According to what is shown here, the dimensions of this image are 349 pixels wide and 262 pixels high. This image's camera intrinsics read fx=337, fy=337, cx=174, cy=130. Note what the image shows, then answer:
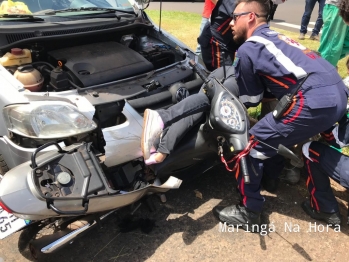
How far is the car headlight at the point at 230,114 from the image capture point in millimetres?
2266

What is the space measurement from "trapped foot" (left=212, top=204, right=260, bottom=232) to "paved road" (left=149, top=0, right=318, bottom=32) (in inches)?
334

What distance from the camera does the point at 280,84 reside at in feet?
7.59

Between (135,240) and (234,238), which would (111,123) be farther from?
(234,238)

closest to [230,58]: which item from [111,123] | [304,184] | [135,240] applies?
[304,184]

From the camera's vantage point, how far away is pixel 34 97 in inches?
83.5

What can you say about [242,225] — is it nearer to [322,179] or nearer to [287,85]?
[322,179]

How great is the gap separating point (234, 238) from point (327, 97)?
1220 mm

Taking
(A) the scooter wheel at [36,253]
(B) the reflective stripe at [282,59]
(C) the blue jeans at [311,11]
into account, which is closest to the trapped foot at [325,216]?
(B) the reflective stripe at [282,59]

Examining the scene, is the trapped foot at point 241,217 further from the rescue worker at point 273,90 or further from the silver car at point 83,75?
the silver car at point 83,75

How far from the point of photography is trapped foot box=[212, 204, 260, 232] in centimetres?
261

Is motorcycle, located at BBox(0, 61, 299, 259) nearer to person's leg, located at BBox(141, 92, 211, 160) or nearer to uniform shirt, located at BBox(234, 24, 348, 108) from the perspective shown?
person's leg, located at BBox(141, 92, 211, 160)

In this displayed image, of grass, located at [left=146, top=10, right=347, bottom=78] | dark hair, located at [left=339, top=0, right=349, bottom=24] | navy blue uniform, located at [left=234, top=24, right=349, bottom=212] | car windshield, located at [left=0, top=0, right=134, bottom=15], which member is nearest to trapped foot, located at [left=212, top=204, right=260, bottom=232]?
navy blue uniform, located at [left=234, top=24, right=349, bottom=212]

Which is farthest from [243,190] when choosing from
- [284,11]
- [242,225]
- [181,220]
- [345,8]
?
[284,11]

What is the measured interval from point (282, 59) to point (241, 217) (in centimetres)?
123
